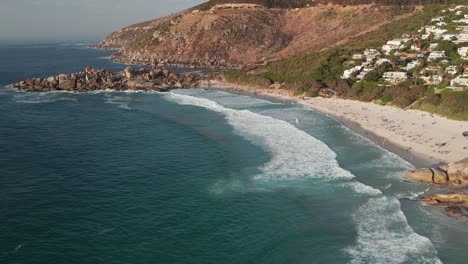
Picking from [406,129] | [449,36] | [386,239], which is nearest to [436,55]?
[449,36]

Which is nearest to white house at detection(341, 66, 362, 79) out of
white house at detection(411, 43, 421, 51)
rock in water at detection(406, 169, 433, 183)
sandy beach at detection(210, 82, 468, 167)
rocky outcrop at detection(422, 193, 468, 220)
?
sandy beach at detection(210, 82, 468, 167)

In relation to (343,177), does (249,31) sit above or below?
above

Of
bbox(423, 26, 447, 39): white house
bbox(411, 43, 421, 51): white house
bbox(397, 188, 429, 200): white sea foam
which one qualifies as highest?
bbox(423, 26, 447, 39): white house

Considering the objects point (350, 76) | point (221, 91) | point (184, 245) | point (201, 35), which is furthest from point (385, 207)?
point (201, 35)

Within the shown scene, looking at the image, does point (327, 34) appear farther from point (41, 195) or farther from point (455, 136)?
point (41, 195)

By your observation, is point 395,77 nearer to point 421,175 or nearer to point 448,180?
point 448,180

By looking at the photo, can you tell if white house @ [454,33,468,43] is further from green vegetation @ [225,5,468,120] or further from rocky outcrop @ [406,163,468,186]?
rocky outcrop @ [406,163,468,186]
